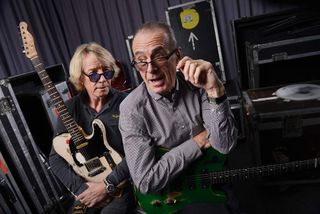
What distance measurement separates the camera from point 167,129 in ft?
4.54

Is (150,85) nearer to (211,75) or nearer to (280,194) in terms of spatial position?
(211,75)

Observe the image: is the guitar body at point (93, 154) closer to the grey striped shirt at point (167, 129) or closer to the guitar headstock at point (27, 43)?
the grey striped shirt at point (167, 129)

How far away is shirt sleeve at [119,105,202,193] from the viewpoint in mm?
1265

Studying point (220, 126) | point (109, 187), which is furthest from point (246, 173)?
point (109, 187)

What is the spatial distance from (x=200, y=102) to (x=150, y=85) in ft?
0.98

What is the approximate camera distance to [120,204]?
1.56 m

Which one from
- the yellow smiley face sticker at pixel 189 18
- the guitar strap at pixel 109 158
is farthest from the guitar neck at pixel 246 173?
the yellow smiley face sticker at pixel 189 18

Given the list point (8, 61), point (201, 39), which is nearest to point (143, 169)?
point (201, 39)

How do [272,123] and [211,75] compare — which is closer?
[211,75]

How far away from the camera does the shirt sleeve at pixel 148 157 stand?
4.15 ft

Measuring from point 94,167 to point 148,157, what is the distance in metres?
0.54

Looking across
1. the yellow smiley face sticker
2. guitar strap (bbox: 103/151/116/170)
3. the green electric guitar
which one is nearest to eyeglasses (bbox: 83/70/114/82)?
guitar strap (bbox: 103/151/116/170)

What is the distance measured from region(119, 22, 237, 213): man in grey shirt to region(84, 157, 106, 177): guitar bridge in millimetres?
405

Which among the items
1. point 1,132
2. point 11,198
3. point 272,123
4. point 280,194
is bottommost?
point 280,194
